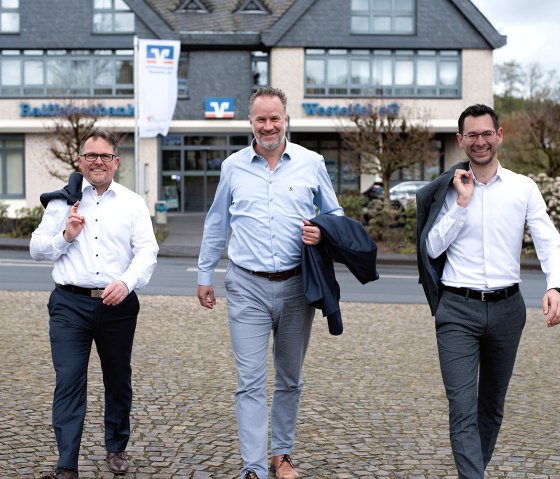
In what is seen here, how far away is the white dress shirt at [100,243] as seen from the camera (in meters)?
5.01

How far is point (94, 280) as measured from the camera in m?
5.01

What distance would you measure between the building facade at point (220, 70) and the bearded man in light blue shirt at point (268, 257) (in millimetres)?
33170

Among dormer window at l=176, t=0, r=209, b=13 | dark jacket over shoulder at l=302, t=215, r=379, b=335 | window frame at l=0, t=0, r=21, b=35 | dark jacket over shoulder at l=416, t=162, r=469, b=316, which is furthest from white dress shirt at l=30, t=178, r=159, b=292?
dormer window at l=176, t=0, r=209, b=13

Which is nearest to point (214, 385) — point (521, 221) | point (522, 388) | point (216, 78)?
point (522, 388)

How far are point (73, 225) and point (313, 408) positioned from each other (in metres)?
2.64

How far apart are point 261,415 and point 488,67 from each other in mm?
36156

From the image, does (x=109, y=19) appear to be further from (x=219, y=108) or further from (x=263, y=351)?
(x=263, y=351)

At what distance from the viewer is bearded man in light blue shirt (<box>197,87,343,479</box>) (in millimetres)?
5027

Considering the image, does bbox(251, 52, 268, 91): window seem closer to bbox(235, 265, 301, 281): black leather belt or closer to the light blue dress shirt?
the light blue dress shirt

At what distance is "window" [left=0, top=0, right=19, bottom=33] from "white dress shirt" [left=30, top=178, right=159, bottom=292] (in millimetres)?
35758

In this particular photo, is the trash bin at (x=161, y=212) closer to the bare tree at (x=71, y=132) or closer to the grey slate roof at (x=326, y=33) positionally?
the bare tree at (x=71, y=132)

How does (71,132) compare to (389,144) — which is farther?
(71,132)

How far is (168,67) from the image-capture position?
89.5ft

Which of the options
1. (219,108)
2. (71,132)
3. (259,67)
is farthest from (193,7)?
(71,132)
